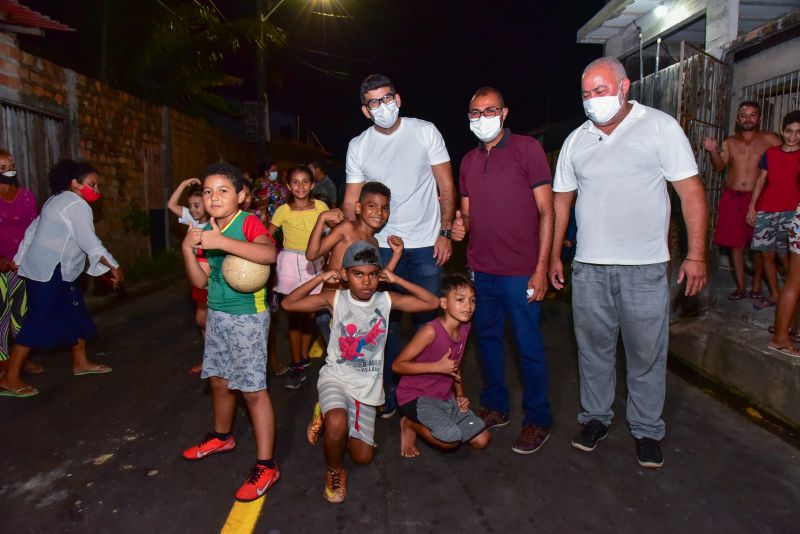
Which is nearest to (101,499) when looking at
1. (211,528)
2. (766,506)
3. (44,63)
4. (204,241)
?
(211,528)

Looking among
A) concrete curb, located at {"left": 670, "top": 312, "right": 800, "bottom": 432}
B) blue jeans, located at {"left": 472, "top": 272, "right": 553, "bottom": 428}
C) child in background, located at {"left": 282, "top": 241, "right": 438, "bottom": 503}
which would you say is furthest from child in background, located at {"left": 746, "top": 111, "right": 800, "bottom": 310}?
child in background, located at {"left": 282, "top": 241, "right": 438, "bottom": 503}

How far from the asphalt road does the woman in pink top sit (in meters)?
0.67

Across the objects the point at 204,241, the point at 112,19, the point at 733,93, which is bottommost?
the point at 204,241

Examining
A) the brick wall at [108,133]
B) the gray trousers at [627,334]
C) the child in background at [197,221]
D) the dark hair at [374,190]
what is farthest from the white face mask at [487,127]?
the brick wall at [108,133]

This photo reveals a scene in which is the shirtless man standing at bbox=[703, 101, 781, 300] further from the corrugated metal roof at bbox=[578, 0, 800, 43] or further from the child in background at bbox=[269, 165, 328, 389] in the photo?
the child in background at bbox=[269, 165, 328, 389]

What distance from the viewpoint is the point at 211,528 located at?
2.88 m

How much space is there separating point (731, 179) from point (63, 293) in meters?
6.74

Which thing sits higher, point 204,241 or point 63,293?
point 204,241

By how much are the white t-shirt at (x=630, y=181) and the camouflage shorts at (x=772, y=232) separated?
3.00 metres

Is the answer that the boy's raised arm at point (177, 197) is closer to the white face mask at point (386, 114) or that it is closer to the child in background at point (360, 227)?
the child in background at point (360, 227)

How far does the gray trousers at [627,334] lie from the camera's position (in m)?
3.45

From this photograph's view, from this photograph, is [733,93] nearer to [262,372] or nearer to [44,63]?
[262,372]

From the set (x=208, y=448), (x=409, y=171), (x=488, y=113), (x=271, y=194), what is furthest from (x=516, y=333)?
(x=271, y=194)

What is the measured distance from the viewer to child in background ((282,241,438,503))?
3.42m
